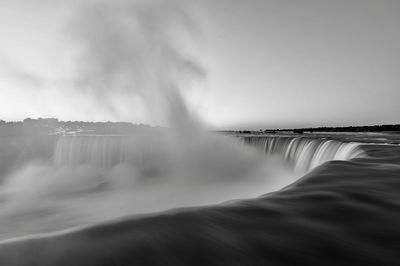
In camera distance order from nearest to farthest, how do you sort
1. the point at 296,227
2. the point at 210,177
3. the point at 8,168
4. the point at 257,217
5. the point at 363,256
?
the point at 363,256 < the point at 296,227 < the point at 257,217 < the point at 210,177 < the point at 8,168

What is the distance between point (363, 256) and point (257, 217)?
3.14 feet

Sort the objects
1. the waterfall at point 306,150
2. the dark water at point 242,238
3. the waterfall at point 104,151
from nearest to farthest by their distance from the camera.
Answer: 1. the dark water at point 242,238
2. the waterfall at point 306,150
3. the waterfall at point 104,151

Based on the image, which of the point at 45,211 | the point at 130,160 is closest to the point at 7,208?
the point at 45,211

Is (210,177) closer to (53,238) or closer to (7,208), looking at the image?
(7,208)

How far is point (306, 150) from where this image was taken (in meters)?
14.0

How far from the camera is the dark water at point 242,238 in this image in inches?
71.7

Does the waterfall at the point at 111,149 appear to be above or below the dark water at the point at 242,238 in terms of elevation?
below

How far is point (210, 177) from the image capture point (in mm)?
19047

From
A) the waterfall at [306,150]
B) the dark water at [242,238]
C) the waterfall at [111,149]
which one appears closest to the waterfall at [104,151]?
the waterfall at [111,149]

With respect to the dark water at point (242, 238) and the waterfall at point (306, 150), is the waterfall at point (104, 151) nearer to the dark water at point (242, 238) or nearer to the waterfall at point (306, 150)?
the waterfall at point (306, 150)

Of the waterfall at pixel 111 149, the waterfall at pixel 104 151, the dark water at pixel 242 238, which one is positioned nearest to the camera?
the dark water at pixel 242 238

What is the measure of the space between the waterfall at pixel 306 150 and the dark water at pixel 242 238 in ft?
20.7

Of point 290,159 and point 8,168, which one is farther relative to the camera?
point 8,168

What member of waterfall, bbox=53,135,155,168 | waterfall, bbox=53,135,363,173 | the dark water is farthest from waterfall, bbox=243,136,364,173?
waterfall, bbox=53,135,155,168
